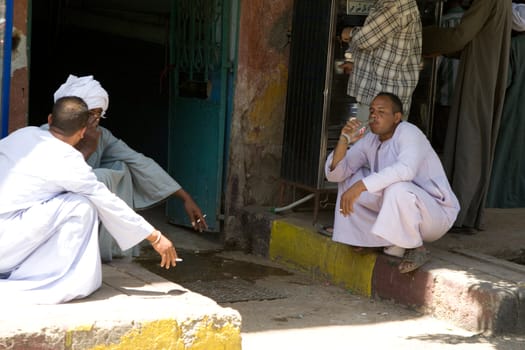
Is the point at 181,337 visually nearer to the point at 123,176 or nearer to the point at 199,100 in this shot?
the point at 123,176

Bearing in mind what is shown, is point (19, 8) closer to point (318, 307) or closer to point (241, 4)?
point (241, 4)

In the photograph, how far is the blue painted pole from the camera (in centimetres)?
519

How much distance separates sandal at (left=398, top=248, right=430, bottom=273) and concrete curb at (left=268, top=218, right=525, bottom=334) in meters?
0.05

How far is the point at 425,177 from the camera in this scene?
18.7 ft

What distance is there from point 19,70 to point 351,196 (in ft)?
6.89

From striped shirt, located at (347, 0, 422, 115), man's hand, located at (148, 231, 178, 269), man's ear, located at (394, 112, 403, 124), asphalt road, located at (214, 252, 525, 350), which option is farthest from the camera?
striped shirt, located at (347, 0, 422, 115)

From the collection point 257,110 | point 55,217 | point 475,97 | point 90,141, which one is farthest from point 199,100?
point 55,217

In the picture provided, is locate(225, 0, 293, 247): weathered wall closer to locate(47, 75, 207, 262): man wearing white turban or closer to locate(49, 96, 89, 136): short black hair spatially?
locate(47, 75, 207, 262): man wearing white turban

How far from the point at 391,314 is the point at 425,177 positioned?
843 millimetres

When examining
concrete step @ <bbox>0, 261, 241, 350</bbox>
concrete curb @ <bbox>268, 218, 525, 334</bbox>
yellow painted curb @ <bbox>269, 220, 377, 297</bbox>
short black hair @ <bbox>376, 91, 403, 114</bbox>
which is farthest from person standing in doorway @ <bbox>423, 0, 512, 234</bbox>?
concrete step @ <bbox>0, 261, 241, 350</bbox>

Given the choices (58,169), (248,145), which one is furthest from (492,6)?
(58,169)

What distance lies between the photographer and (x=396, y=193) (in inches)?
214

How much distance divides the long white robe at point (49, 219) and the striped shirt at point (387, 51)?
8.37 ft

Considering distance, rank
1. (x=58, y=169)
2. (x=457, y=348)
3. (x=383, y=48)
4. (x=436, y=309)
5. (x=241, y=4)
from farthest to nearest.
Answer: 1. (x=241, y=4)
2. (x=383, y=48)
3. (x=436, y=309)
4. (x=457, y=348)
5. (x=58, y=169)
